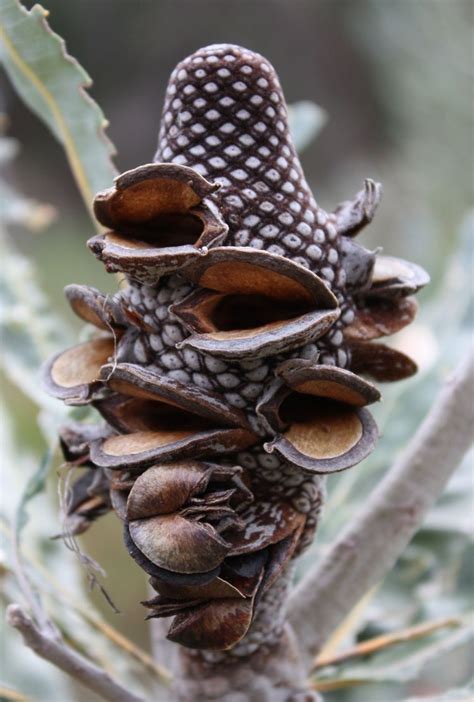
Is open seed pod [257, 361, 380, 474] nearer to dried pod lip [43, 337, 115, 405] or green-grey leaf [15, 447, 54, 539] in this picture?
dried pod lip [43, 337, 115, 405]

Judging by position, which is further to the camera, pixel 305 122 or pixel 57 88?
pixel 305 122

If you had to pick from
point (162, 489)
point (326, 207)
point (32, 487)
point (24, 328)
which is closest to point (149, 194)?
point (162, 489)

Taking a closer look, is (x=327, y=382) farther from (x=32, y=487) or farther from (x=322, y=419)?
(x=32, y=487)

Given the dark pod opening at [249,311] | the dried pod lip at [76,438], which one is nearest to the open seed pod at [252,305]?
the dark pod opening at [249,311]

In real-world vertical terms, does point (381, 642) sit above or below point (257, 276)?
below

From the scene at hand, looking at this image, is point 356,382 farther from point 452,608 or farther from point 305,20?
point 305,20

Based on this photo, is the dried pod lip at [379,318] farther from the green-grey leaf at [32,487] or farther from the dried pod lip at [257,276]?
the green-grey leaf at [32,487]

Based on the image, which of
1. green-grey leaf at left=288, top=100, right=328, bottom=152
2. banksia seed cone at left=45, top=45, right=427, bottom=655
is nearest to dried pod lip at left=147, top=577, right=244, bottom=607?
banksia seed cone at left=45, top=45, right=427, bottom=655
